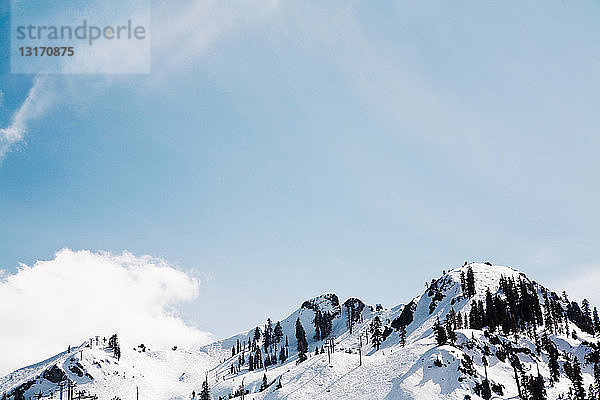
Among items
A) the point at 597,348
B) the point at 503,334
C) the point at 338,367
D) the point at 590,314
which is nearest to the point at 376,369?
the point at 338,367

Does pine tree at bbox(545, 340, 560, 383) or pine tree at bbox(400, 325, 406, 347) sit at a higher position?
pine tree at bbox(400, 325, 406, 347)

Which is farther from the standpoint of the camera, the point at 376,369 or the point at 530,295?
the point at 530,295

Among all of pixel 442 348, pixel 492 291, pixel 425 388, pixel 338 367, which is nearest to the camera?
pixel 425 388

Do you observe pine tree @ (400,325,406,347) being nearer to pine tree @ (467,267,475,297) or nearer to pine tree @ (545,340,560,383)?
pine tree @ (467,267,475,297)

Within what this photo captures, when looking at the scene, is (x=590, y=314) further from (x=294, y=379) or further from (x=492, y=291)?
(x=294, y=379)

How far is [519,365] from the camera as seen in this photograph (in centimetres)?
11231

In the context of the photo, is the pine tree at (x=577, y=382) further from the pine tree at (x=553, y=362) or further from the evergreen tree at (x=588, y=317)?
the evergreen tree at (x=588, y=317)

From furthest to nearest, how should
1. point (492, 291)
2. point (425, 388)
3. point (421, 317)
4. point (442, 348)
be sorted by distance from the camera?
point (421, 317), point (492, 291), point (442, 348), point (425, 388)

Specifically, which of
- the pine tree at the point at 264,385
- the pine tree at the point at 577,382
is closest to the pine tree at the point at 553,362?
the pine tree at the point at 577,382

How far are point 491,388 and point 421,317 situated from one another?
302 ft

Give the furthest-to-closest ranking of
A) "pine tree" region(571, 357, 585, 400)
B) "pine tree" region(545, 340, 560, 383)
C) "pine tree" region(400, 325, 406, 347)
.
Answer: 1. "pine tree" region(400, 325, 406, 347)
2. "pine tree" region(545, 340, 560, 383)
3. "pine tree" region(571, 357, 585, 400)

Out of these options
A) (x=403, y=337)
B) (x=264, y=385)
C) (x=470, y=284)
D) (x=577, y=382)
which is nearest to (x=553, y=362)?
(x=577, y=382)

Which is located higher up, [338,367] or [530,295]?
[530,295]

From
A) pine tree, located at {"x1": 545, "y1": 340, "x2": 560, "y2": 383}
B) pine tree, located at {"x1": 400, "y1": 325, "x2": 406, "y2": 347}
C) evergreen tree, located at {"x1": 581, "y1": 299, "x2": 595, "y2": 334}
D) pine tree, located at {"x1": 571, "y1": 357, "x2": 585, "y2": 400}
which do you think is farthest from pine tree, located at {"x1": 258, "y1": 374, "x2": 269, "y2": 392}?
evergreen tree, located at {"x1": 581, "y1": 299, "x2": 595, "y2": 334}
